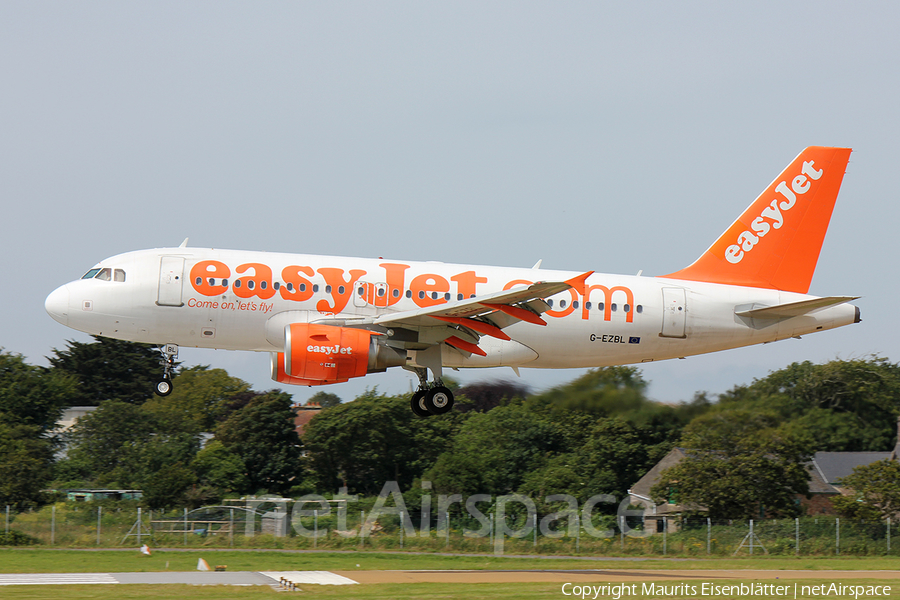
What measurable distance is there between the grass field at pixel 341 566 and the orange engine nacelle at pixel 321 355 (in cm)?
504

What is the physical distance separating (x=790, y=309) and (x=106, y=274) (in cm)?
1834

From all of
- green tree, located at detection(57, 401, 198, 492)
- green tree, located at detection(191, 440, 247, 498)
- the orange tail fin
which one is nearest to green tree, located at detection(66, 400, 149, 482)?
green tree, located at detection(57, 401, 198, 492)

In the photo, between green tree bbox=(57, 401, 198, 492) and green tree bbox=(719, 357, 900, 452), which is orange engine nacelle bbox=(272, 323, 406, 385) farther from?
green tree bbox=(57, 401, 198, 492)

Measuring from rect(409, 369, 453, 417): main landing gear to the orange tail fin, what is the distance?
7540 millimetres

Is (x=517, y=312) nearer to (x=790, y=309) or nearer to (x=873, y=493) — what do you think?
(x=790, y=309)

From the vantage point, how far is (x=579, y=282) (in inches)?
894

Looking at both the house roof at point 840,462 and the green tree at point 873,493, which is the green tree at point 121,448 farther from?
the green tree at point 873,493

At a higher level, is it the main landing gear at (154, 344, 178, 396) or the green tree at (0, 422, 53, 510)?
the main landing gear at (154, 344, 178, 396)

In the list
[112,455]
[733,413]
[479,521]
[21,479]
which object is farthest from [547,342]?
[112,455]

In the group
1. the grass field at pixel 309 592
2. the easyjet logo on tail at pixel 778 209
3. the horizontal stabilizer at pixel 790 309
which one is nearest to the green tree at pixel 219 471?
the grass field at pixel 309 592

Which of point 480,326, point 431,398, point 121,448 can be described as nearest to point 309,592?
point 431,398

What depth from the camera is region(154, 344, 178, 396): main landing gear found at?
25609 mm

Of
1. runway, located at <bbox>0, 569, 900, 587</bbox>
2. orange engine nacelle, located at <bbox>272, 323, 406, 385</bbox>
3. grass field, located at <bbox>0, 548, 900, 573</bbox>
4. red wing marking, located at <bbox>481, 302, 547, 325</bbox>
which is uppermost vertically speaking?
red wing marking, located at <bbox>481, 302, 547, 325</bbox>

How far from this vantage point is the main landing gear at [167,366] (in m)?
25.6
